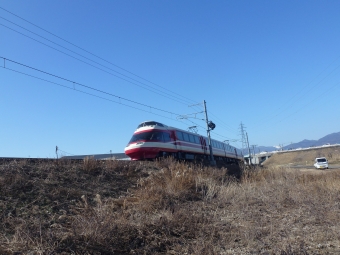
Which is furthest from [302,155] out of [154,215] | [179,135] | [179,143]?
[154,215]

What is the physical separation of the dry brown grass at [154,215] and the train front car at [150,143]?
753 cm

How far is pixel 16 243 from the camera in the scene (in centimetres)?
444

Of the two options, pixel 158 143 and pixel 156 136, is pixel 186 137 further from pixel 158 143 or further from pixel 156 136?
pixel 158 143

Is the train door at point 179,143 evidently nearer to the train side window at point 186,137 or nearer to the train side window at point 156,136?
the train side window at point 186,137

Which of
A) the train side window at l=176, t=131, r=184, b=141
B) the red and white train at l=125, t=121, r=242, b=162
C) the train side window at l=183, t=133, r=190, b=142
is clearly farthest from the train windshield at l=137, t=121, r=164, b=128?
the train side window at l=183, t=133, r=190, b=142

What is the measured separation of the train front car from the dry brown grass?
296 inches

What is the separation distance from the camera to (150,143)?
63.0 feet

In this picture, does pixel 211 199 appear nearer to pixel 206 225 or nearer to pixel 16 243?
pixel 206 225

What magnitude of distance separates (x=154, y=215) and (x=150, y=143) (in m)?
12.5

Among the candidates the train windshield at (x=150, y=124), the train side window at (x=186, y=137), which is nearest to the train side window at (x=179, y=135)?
the train side window at (x=186, y=137)

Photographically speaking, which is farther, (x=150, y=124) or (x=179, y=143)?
(x=179, y=143)

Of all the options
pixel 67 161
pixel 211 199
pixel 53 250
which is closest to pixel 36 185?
pixel 67 161

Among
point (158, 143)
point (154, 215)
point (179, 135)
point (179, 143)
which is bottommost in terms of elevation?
point (154, 215)

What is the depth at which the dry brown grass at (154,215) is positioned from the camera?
4.84m
